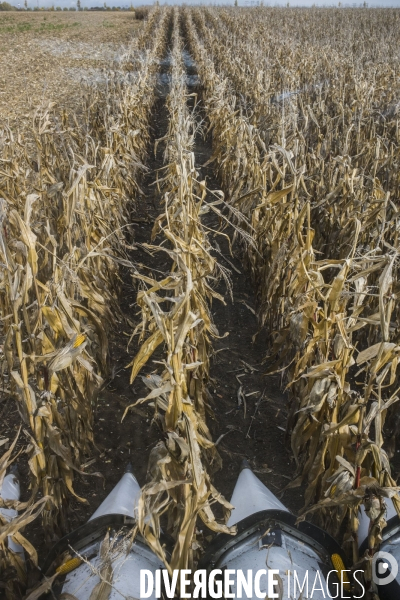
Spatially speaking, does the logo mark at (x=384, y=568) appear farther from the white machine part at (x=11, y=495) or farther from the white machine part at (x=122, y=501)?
the white machine part at (x=11, y=495)

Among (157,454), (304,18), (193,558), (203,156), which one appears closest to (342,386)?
(157,454)

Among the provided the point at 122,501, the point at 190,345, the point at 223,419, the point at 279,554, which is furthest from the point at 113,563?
the point at 223,419

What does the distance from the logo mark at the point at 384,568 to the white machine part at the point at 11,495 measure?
1.36 metres

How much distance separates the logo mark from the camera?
1729mm

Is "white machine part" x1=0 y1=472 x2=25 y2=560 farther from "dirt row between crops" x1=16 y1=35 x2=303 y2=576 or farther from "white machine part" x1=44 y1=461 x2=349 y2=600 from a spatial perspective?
"dirt row between crops" x1=16 y1=35 x2=303 y2=576

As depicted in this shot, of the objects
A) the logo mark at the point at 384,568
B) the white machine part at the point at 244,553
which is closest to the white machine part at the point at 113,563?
the white machine part at the point at 244,553

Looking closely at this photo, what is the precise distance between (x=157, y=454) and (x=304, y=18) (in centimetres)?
2596

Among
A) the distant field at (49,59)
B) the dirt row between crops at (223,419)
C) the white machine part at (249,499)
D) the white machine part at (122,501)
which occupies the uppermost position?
the distant field at (49,59)

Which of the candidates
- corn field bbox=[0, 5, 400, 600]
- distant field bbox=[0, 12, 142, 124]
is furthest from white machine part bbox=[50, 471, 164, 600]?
distant field bbox=[0, 12, 142, 124]

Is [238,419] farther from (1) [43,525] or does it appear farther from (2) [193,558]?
(1) [43,525]

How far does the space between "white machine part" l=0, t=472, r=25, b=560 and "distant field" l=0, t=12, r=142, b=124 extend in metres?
4.43

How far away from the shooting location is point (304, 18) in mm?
23094

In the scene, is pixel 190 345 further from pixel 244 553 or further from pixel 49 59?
pixel 49 59

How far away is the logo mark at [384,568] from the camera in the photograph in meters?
1.73
